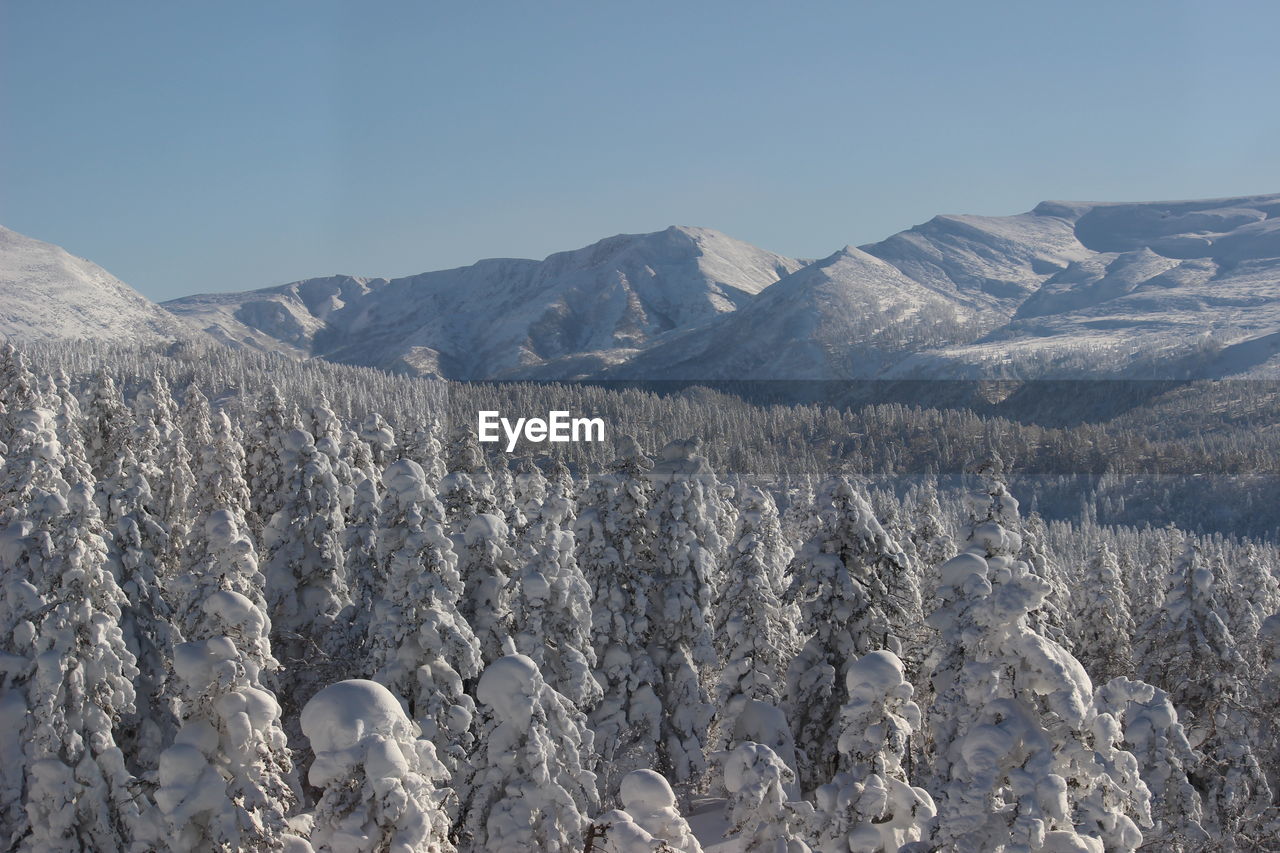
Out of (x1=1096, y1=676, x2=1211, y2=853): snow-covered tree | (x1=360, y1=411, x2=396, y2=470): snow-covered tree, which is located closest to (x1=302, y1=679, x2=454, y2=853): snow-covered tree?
(x1=1096, y1=676, x2=1211, y2=853): snow-covered tree

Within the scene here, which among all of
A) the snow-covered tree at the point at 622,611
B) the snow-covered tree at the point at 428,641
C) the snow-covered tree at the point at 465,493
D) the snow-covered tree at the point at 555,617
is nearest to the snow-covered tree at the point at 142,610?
the snow-covered tree at the point at 428,641

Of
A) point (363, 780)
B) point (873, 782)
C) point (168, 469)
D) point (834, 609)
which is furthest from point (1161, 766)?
point (168, 469)

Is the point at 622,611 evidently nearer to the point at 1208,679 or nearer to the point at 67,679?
the point at 67,679

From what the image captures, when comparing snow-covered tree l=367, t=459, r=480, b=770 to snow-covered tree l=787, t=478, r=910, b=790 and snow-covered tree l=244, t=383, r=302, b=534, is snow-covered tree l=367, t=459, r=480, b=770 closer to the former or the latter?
snow-covered tree l=787, t=478, r=910, b=790

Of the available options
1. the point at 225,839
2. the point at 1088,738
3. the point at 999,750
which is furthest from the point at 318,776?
the point at 1088,738

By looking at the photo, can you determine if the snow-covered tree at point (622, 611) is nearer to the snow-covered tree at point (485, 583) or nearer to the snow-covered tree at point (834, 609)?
the snow-covered tree at point (485, 583)

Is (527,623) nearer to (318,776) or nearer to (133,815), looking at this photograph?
(133,815)
